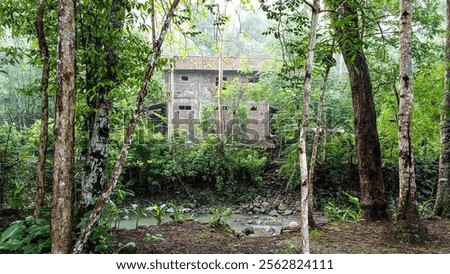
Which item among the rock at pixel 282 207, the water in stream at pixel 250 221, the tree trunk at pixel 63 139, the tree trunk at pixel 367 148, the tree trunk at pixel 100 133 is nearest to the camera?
the tree trunk at pixel 63 139

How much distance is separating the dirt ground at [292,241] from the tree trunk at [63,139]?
158cm

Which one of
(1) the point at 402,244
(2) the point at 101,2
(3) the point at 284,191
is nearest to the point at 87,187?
(2) the point at 101,2

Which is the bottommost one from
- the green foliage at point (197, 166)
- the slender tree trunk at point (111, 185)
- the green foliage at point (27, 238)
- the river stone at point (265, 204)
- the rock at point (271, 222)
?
the river stone at point (265, 204)

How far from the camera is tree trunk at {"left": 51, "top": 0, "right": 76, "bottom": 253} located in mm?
3529

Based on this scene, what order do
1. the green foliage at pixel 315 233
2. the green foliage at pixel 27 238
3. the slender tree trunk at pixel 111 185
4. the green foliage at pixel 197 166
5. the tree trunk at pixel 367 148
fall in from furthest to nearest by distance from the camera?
the green foliage at pixel 197 166
the tree trunk at pixel 367 148
the green foliage at pixel 315 233
the green foliage at pixel 27 238
the slender tree trunk at pixel 111 185

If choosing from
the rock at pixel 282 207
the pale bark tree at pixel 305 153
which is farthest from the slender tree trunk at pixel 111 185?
the rock at pixel 282 207

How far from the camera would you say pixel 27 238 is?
169 inches

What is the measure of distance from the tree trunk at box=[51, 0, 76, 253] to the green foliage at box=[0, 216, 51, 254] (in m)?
0.86

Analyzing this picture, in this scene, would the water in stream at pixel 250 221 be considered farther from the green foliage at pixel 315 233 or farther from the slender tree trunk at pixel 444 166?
the green foliage at pixel 315 233

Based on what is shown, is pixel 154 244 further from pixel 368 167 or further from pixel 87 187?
pixel 368 167

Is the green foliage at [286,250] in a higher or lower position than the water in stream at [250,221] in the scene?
higher

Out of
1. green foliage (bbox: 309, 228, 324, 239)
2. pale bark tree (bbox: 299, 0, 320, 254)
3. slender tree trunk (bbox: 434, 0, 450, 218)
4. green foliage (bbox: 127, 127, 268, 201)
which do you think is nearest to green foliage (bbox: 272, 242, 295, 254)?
green foliage (bbox: 309, 228, 324, 239)

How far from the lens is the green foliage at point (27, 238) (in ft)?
13.7

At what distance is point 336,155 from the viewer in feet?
51.4
